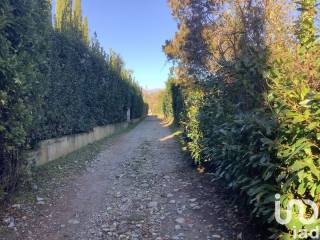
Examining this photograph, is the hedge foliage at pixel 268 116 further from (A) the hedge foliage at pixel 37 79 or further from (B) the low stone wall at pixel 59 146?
(B) the low stone wall at pixel 59 146

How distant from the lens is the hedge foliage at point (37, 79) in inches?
167

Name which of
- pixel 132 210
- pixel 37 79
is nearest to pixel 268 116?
pixel 132 210

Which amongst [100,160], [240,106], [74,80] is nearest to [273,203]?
[240,106]

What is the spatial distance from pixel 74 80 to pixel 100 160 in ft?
9.06

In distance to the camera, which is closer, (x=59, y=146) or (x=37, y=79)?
(x=37, y=79)

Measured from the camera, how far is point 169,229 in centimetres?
386

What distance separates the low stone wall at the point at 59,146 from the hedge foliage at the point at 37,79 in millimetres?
189

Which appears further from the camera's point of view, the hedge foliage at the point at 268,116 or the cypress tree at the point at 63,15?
the cypress tree at the point at 63,15

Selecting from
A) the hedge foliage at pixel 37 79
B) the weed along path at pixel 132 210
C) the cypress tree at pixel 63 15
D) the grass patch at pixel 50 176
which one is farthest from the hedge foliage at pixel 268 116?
the cypress tree at pixel 63 15

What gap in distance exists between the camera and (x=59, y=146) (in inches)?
320

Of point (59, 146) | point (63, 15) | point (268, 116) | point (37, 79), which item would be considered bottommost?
point (59, 146)

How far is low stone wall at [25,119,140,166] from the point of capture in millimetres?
6449

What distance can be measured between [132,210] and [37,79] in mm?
2593

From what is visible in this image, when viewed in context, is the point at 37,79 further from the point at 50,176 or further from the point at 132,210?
the point at 132,210
